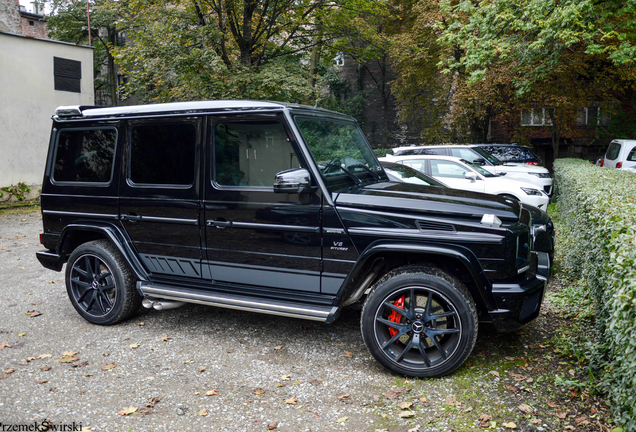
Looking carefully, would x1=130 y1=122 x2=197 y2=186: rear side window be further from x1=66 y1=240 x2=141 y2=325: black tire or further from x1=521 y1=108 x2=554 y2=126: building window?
x1=521 y1=108 x2=554 y2=126: building window

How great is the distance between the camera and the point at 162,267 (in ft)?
16.2

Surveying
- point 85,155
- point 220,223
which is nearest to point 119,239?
point 85,155

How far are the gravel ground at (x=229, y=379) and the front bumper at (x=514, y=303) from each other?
510 millimetres

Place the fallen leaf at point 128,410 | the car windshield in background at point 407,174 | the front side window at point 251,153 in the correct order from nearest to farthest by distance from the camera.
→ 1. the fallen leaf at point 128,410
2. the front side window at point 251,153
3. the car windshield in background at point 407,174

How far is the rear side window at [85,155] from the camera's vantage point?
16.7ft

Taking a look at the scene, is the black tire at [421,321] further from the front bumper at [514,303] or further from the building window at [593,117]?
the building window at [593,117]

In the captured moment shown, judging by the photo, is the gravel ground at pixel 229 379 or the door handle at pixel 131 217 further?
the door handle at pixel 131 217

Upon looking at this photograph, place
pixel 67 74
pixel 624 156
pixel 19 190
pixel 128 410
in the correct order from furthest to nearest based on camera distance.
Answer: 1. pixel 67 74
2. pixel 19 190
3. pixel 624 156
4. pixel 128 410

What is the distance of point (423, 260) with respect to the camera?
4047 millimetres

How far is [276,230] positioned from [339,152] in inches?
39.2

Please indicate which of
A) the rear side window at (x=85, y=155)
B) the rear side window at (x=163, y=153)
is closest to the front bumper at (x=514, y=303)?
the rear side window at (x=163, y=153)

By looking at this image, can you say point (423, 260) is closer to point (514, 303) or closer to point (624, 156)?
point (514, 303)

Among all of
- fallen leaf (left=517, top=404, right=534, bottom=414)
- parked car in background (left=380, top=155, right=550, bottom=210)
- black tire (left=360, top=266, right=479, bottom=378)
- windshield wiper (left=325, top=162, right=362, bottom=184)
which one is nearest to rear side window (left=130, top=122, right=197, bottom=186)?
windshield wiper (left=325, top=162, right=362, bottom=184)

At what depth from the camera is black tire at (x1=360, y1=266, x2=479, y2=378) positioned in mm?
3783
